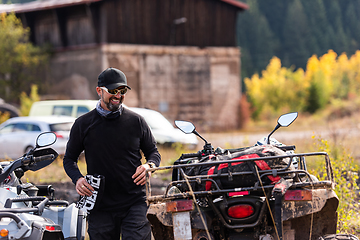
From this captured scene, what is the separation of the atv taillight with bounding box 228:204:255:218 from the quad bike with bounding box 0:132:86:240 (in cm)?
140

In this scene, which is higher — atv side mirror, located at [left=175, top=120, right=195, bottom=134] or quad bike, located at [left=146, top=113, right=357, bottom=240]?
Answer: atv side mirror, located at [left=175, top=120, right=195, bottom=134]

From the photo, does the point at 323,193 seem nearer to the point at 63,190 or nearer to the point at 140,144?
the point at 140,144

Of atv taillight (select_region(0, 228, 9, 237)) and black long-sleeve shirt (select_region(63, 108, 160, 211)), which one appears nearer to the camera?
atv taillight (select_region(0, 228, 9, 237))

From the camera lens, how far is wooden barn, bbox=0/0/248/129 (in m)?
28.2

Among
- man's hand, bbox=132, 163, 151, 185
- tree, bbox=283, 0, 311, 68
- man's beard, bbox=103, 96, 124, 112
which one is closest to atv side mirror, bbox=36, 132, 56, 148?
man's beard, bbox=103, 96, 124, 112

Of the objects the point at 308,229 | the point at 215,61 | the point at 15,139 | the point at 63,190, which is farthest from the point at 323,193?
the point at 215,61

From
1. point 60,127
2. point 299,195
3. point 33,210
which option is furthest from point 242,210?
point 60,127

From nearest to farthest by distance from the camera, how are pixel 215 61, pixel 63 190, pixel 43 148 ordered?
1. pixel 43 148
2. pixel 63 190
3. pixel 215 61

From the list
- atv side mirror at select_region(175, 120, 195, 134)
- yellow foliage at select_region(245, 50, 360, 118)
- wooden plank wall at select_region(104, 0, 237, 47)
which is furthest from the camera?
yellow foliage at select_region(245, 50, 360, 118)

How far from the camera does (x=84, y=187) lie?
12.7 feet

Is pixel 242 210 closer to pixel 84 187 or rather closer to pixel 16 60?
pixel 84 187

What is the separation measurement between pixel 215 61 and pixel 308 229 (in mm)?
28518

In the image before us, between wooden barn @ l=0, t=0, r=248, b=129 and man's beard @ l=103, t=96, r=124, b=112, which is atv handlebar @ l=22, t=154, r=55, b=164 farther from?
wooden barn @ l=0, t=0, r=248, b=129

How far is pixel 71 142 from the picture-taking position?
406 centimetres
